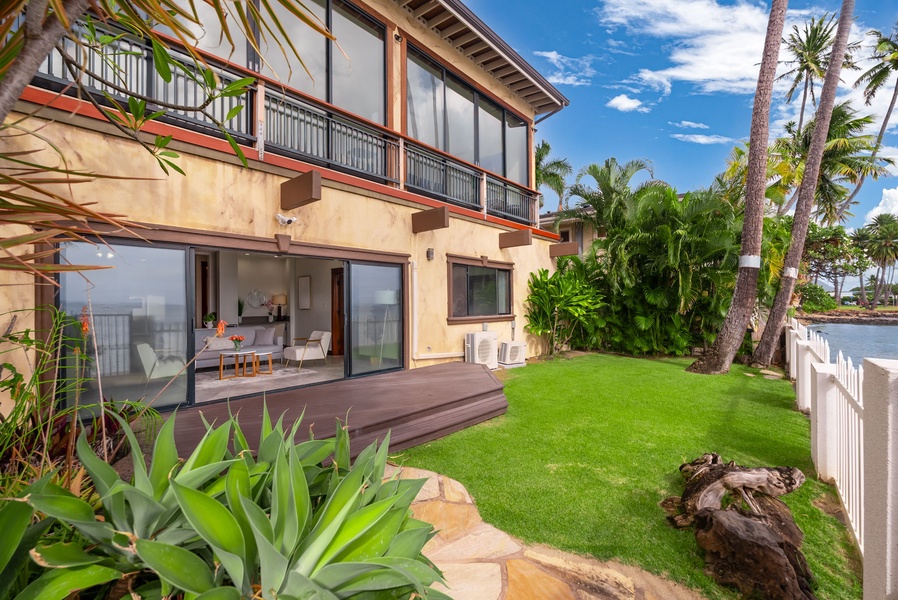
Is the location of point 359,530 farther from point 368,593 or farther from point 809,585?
point 809,585

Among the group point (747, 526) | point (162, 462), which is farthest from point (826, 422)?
point (162, 462)

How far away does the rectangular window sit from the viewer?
9.05 metres

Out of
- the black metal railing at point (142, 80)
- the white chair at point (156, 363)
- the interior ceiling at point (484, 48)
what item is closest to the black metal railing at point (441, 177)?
the interior ceiling at point (484, 48)

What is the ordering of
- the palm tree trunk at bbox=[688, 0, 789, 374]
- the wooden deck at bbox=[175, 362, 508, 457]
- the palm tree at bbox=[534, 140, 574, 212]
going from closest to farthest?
the wooden deck at bbox=[175, 362, 508, 457]
the palm tree trunk at bbox=[688, 0, 789, 374]
the palm tree at bbox=[534, 140, 574, 212]

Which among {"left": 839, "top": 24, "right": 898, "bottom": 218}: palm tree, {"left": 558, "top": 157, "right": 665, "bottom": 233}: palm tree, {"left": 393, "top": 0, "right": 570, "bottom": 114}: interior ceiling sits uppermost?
{"left": 839, "top": 24, "right": 898, "bottom": 218}: palm tree

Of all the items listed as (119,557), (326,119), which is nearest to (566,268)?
(326,119)

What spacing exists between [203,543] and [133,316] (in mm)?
4549

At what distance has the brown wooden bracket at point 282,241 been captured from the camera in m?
5.75

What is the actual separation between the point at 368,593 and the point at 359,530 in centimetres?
16

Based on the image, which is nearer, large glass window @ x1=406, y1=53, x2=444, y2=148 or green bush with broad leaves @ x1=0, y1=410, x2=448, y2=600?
green bush with broad leaves @ x1=0, y1=410, x2=448, y2=600

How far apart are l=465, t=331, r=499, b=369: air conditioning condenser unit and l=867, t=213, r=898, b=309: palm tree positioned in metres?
42.4

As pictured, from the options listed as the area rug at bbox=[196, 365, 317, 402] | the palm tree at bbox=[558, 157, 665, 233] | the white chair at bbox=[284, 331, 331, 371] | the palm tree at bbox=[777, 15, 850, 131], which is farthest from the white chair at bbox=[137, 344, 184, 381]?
the palm tree at bbox=[777, 15, 850, 131]

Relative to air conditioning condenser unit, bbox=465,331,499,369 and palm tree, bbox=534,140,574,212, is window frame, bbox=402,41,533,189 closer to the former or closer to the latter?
air conditioning condenser unit, bbox=465,331,499,369

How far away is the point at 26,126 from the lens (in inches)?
155
